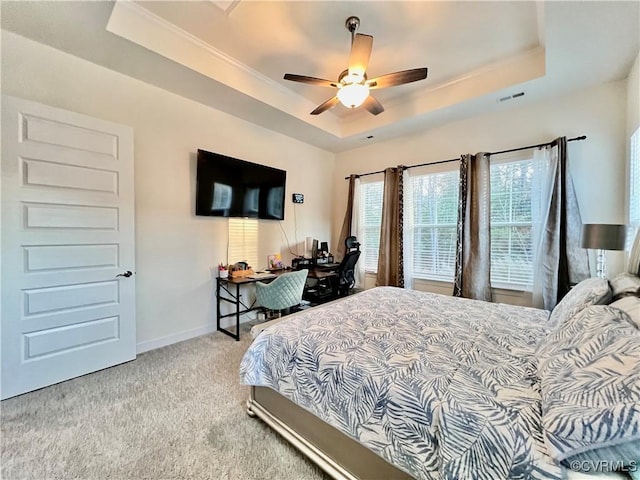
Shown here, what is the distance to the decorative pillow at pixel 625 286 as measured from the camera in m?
1.53

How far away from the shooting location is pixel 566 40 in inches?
84.2

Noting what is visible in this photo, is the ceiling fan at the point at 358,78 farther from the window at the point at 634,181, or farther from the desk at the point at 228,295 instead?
the desk at the point at 228,295

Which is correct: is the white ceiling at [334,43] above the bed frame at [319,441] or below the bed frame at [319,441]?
above

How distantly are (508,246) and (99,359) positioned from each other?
4560 mm

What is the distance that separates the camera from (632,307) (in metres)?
1.30

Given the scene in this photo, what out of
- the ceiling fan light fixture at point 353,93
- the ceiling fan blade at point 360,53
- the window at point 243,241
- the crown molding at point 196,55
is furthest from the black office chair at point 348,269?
the ceiling fan blade at point 360,53

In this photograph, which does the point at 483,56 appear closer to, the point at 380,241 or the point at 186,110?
the point at 380,241

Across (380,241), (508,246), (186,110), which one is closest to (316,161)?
(380,241)

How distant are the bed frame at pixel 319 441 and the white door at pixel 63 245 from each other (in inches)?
67.7

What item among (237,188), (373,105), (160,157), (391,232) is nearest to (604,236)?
(373,105)

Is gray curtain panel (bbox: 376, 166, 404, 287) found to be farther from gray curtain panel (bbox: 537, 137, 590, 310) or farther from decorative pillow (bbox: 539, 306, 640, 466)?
decorative pillow (bbox: 539, 306, 640, 466)

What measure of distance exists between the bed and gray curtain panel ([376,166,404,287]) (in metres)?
2.05

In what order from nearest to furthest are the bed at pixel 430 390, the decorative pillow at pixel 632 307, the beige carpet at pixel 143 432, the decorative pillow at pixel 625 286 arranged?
the bed at pixel 430 390 < the decorative pillow at pixel 632 307 < the beige carpet at pixel 143 432 < the decorative pillow at pixel 625 286

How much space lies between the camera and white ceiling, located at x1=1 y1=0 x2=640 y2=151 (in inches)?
80.4
